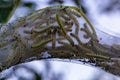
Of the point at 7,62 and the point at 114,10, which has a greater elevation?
the point at 7,62

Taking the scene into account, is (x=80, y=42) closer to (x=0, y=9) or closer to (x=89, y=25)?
(x=89, y=25)

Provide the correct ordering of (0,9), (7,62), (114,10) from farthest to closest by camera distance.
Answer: (114,10) < (0,9) < (7,62)

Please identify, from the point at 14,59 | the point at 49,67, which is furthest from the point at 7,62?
the point at 49,67

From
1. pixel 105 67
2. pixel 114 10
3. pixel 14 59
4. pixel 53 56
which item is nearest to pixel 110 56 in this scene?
pixel 105 67

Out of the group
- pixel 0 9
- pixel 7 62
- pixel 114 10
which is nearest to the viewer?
pixel 7 62

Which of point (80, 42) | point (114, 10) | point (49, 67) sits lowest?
point (49, 67)

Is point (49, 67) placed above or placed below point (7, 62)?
below

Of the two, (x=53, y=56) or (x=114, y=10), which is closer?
(x=53, y=56)

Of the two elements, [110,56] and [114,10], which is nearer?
[110,56]

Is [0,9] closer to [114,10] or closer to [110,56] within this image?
[110,56]
